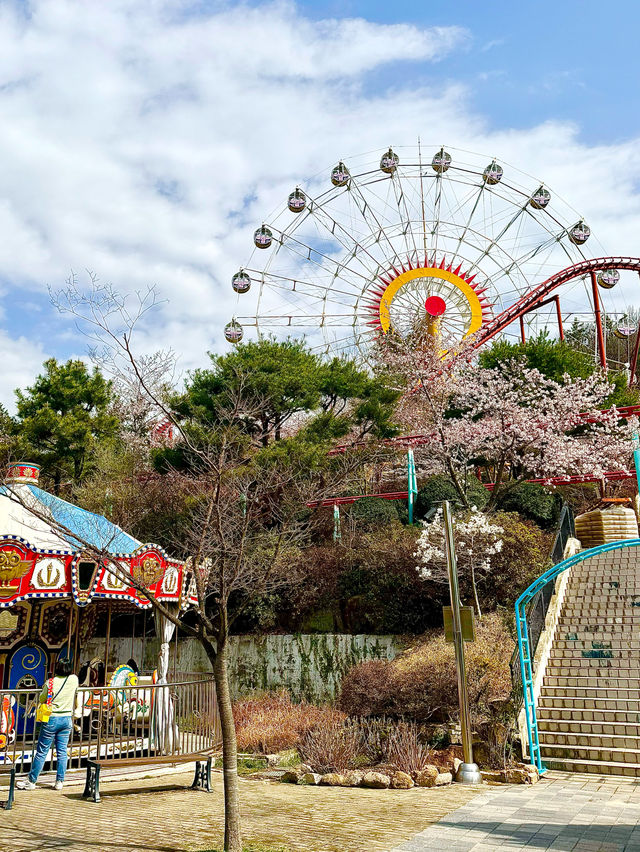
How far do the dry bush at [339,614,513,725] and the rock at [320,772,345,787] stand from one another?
1.99m

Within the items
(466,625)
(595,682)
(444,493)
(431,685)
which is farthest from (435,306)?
(466,625)

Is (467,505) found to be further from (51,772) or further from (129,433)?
(129,433)

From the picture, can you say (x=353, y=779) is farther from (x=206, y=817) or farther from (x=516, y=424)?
(x=516, y=424)

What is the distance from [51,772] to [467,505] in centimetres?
1057

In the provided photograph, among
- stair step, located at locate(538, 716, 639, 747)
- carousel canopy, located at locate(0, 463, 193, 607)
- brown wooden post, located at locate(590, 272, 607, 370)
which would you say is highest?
brown wooden post, located at locate(590, 272, 607, 370)

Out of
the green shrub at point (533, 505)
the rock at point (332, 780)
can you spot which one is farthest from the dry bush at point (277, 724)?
the green shrub at point (533, 505)

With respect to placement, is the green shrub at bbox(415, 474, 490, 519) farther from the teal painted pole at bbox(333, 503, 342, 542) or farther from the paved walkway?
the paved walkway

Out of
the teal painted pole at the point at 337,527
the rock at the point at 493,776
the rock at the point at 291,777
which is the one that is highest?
the teal painted pole at the point at 337,527

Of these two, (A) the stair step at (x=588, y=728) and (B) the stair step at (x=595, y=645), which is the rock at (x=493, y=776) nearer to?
(A) the stair step at (x=588, y=728)

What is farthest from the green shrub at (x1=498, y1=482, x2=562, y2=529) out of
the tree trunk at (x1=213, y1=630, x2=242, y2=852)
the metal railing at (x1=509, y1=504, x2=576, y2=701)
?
the tree trunk at (x1=213, y1=630, x2=242, y2=852)

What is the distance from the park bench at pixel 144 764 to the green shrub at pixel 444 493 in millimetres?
10283

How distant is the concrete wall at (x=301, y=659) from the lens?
15797 millimetres

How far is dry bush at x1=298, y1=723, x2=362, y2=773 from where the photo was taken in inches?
382

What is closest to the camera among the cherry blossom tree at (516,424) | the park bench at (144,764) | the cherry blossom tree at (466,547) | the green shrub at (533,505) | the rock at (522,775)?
the park bench at (144,764)
